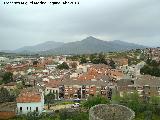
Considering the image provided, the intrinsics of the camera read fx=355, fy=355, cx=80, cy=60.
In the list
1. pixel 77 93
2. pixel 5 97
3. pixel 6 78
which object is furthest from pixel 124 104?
pixel 6 78

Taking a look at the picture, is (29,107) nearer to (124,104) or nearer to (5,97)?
(5,97)

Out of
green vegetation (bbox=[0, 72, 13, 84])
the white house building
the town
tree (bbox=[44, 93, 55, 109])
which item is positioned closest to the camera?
the town

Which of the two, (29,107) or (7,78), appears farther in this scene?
(7,78)

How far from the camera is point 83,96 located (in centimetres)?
5606

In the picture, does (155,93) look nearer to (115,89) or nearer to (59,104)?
(115,89)

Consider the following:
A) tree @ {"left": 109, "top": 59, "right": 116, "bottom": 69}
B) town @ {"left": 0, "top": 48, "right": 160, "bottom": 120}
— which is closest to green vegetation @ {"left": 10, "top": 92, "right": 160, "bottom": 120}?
town @ {"left": 0, "top": 48, "right": 160, "bottom": 120}

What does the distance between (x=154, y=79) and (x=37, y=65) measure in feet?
161

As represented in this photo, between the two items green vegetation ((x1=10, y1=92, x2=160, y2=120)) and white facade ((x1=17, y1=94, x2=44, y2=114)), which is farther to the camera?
white facade ((x1=17, y1=94, x2=44, y2=114))

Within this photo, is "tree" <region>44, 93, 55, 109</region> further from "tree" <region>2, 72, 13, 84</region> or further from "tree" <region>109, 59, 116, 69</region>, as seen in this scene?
"tree" <region>109, 59, 116, 69</region>

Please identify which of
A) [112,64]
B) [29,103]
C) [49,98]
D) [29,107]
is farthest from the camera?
[112,64]

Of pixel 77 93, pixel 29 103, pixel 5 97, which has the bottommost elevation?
pixel 77 93

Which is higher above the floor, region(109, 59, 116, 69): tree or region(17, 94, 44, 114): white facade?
region(109, 59, 116, 69): tree

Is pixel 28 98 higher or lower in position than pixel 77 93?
higher

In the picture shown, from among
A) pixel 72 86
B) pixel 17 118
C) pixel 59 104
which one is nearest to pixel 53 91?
pixel 72 86
